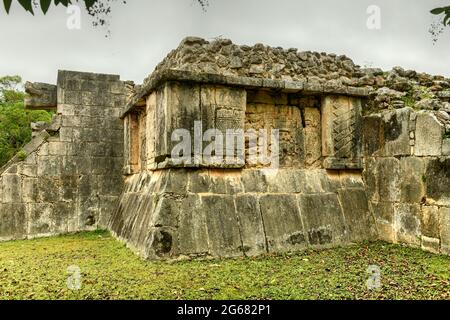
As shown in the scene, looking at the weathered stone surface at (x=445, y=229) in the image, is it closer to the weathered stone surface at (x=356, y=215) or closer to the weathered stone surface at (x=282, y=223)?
the weathered stone surface at (x=356, y=215)

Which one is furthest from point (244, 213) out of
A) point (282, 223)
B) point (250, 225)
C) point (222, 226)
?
point (282, 223)

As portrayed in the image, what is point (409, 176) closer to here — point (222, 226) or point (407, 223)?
point (407, 223)

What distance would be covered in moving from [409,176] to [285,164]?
1.83m

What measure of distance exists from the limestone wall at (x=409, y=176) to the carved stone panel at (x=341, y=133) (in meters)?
0.20

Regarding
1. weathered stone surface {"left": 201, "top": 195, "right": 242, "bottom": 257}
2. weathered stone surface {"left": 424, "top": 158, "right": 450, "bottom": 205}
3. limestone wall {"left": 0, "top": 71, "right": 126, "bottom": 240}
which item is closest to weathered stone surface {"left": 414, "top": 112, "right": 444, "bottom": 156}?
weathered stone surface {"left": 424, "top": 158, "right": 450, "bottom": 205}

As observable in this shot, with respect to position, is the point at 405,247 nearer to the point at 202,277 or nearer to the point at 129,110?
the point at 202,277

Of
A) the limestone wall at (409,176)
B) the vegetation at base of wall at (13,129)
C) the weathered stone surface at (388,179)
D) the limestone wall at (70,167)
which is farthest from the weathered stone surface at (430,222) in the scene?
the vegetation at base of wall at (13,129)

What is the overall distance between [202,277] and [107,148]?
17.9ft

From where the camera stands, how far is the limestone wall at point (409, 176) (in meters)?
5.24

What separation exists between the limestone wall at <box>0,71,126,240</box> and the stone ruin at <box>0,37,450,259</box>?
0.10m

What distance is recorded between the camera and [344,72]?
6758mm

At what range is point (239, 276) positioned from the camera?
4.34 m

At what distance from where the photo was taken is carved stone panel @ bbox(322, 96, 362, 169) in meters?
6.44
